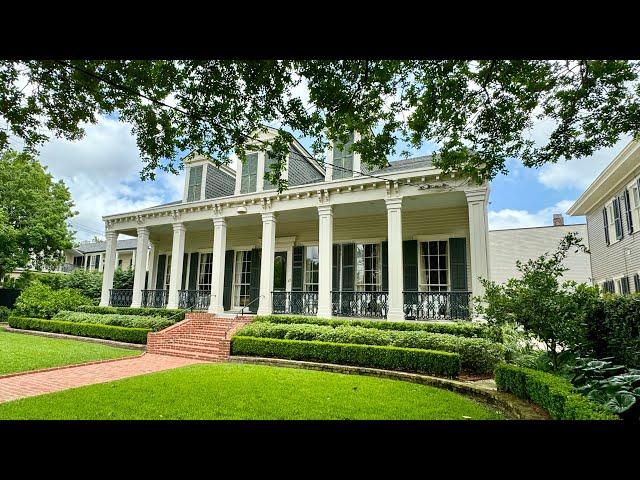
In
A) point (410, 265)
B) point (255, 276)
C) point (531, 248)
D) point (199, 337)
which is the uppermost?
point (531, 248)

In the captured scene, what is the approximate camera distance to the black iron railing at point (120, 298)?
14.9 metres

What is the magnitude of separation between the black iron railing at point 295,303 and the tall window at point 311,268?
3.72ft

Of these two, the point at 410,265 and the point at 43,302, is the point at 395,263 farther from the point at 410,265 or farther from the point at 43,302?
the point at 43,302

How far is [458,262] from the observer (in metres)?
10.8

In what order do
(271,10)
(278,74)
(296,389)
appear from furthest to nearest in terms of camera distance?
(296,389) < (278,74) < (271,10)

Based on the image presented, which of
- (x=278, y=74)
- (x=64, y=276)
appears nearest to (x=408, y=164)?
(x=278, y=74)

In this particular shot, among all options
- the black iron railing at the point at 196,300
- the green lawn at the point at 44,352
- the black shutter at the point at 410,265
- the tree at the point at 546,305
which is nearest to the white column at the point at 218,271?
the black iron railing at the point at 196,300

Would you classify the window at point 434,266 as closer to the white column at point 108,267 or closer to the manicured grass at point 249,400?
the manicured grass at point 249,400

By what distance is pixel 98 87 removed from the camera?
4539 millimetres

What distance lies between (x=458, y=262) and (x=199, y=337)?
8063mm

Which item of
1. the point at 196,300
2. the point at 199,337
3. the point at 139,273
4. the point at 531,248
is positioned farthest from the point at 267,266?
the point at 531,248
